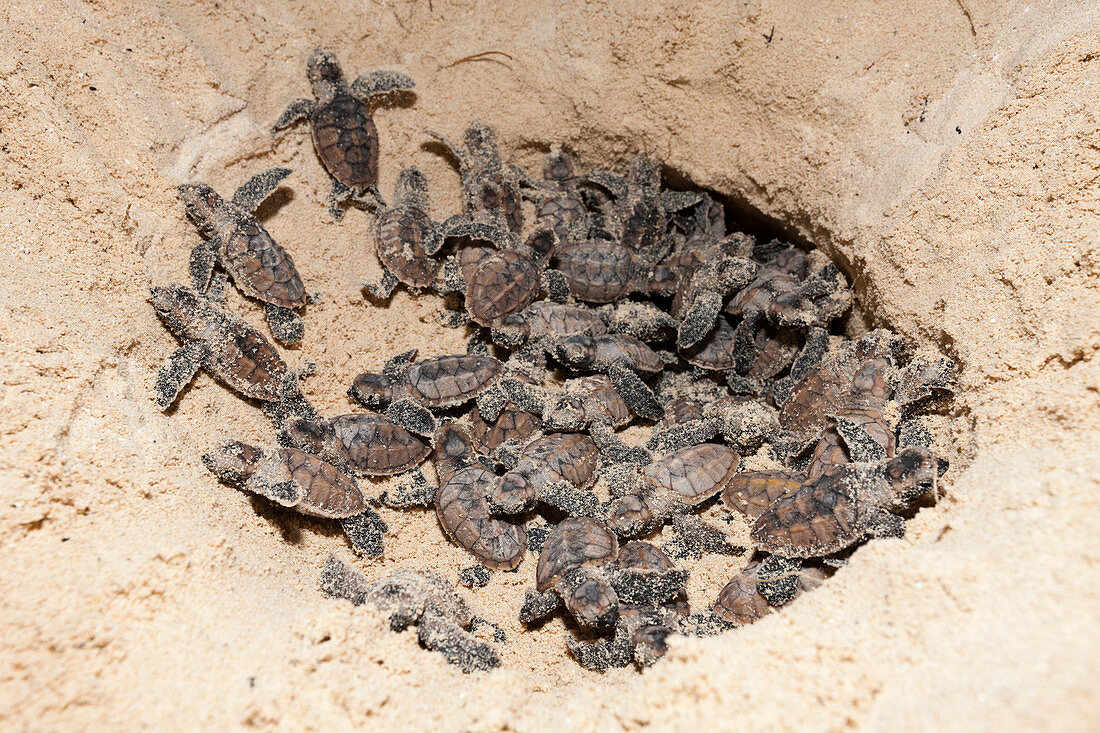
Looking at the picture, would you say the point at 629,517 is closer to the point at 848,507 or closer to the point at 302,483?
the point at 848,507

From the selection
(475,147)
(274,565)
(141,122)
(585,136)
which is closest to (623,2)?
(585,136)

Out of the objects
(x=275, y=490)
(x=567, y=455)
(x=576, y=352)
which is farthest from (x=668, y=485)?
(x=275, y=490)

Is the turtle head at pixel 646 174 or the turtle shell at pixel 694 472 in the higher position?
the turtle head at pixel 646 174

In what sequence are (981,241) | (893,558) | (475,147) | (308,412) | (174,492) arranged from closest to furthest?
(893,558) → (174,492) → (981,241) → (308,412) → (475,147)

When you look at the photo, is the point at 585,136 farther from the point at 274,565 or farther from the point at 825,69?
the point at 274,565

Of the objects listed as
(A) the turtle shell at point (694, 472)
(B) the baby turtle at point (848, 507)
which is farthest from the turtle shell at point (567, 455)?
(B) the baby turtle at point (848, 507)

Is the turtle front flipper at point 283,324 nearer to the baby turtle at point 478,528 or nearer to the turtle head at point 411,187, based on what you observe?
the turtle head at point 411,187
